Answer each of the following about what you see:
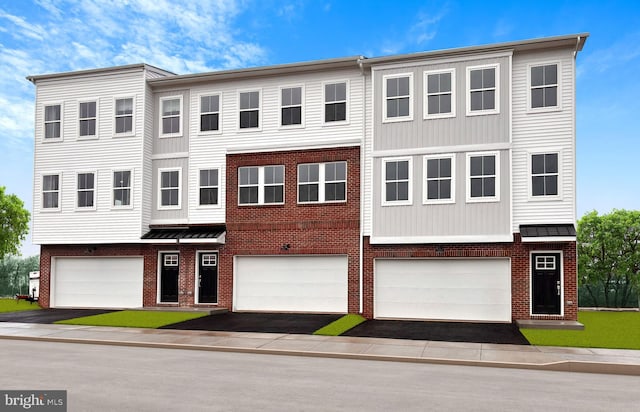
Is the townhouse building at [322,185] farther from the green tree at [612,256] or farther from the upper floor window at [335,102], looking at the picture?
the green tree at [612,256]

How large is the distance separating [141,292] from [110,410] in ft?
59.9

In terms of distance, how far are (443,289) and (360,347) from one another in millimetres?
7648

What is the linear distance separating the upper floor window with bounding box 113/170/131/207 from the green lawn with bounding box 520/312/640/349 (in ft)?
55.7

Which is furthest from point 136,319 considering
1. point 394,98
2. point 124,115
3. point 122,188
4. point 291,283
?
point 394,98

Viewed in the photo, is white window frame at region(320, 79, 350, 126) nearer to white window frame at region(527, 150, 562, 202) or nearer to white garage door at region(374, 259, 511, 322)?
white garage door at region(374, 259, 511, 322)

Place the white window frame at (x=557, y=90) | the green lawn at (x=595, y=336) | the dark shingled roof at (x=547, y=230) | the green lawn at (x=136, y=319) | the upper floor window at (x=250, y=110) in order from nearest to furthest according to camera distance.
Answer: the green lawn at (x=595, y=336)
the dark shingled roof at (x=547, y=230)
the green lawn at (x=136, y=319)
the white window frame at (x=557, y=90)
the upper floor window at (x=250, y=110)

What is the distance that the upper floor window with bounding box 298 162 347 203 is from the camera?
926 inches

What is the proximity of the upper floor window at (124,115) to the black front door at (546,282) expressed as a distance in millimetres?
17575

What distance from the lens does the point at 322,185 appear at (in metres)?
23.7

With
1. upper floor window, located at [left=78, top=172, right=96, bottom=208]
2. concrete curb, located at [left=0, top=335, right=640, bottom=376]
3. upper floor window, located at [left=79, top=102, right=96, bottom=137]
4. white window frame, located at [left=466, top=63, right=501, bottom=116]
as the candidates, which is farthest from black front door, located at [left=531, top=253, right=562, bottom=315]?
upper floor window, located at [left=79, top=102, right=96, bottom=137]

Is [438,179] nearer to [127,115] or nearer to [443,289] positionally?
[443,289]

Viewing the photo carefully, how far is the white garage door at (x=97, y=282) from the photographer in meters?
26.2

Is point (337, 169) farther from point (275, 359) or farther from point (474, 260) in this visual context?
point (275, 359)

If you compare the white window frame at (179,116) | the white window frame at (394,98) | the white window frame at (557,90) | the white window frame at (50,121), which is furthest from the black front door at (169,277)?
the white window frame at (557,90)
